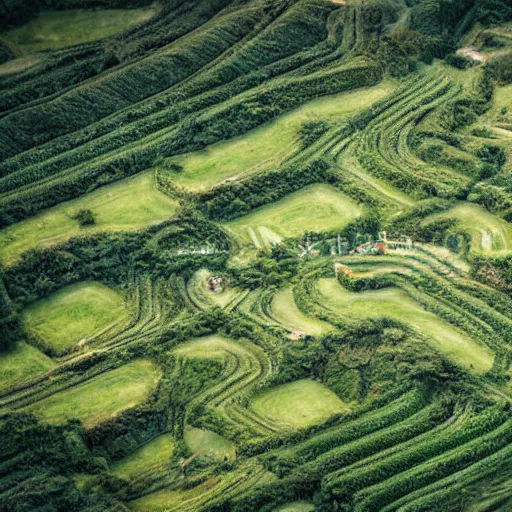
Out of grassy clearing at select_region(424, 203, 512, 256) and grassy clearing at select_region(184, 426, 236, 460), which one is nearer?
grassy clearing at select_region(184, 426, 236, 460)

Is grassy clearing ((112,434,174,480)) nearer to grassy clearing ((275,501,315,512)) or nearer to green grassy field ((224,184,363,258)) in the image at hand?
grassy clearing ((275,501,315,512))

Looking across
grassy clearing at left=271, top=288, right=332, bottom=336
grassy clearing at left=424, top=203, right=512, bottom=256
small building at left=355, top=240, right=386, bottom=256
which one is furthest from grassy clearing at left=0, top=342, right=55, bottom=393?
grassy clearing at left=424, top=203, right=512, bottom=256

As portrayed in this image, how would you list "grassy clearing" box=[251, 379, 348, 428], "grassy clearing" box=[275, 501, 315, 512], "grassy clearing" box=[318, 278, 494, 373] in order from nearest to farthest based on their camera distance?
"grassy clearing" box=[275, 501, 315, 512]
"grassy clearing" box=[251, 379, 348, 428]
"grassy clearing" box=[318, 278, 494, 373]

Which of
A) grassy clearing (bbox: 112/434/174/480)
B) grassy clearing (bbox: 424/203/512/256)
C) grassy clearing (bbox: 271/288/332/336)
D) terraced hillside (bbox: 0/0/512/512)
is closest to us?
terraced hillside (bbox: 0/0/512/512)

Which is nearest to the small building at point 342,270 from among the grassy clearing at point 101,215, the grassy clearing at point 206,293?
the grassy clearing at point 206,293

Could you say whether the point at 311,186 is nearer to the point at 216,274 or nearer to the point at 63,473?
the point at 216,274

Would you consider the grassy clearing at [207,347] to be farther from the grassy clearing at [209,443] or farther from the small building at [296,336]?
the grassy clearing at [209,443]

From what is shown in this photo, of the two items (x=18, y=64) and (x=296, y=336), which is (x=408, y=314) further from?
(x=18, y=64)

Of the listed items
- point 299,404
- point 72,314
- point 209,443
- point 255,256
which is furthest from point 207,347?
point 72,314
